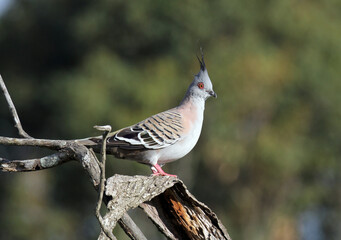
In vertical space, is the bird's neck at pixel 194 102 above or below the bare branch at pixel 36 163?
above

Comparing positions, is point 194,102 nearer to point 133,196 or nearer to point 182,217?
point 182,217

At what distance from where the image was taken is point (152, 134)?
7.00 metres

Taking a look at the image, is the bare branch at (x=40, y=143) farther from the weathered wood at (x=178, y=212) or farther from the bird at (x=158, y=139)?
the bird at (x=158, y=139)

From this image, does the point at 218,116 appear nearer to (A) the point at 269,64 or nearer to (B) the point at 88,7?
(A) the point at 269,64

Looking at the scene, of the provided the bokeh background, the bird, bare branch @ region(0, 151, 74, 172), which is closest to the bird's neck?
the bird

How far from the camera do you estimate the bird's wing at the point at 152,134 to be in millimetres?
6727

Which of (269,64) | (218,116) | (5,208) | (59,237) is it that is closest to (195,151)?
(218,116)

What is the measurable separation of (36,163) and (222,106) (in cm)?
2057

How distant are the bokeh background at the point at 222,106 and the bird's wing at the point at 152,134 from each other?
16364 millimetres

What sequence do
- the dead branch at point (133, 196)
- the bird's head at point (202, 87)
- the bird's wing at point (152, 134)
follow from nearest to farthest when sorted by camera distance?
the dead branch at point (133, 196)
the bird's wing at point (152, 134)
the bird's head at point (202, 87)

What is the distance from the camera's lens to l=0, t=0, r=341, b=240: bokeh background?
84.8 feet

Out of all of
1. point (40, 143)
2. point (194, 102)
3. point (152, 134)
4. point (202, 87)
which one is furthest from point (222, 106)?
point (40, 143)

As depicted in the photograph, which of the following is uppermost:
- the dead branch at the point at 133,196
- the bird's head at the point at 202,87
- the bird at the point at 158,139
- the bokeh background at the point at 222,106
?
the bird's head at the point at 202,87

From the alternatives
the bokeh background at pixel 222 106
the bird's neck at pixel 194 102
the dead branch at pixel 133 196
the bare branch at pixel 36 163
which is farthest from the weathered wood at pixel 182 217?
the bokeh background at pixel 222 106
